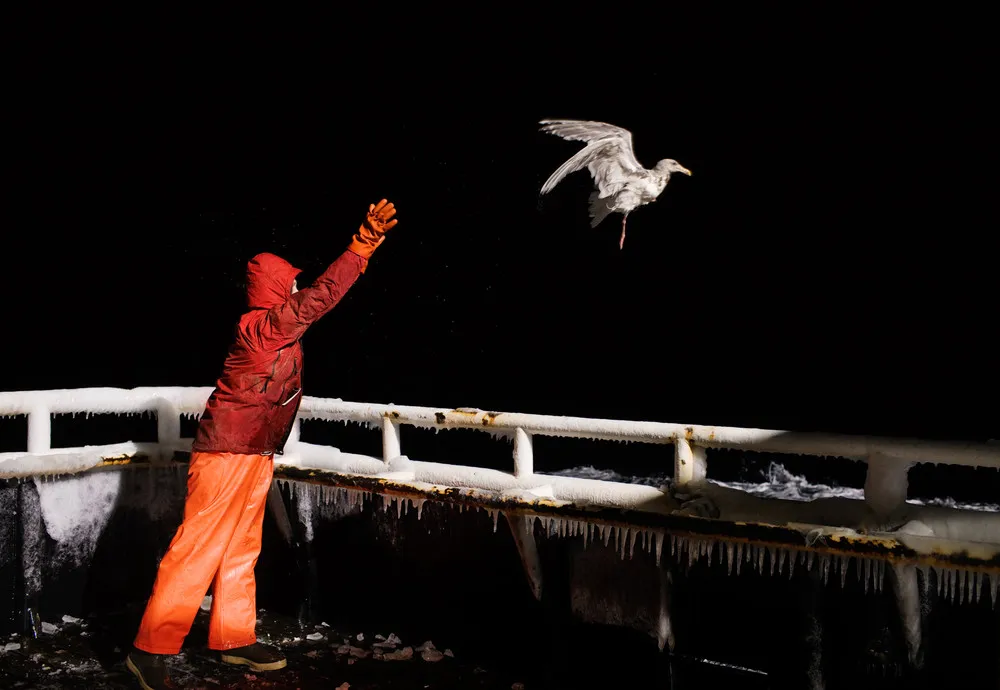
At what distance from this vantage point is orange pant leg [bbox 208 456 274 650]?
4.47m

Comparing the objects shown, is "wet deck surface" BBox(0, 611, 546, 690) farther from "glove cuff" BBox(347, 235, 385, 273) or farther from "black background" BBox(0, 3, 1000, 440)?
"black background" BBox(0, 3, 1000, 440)

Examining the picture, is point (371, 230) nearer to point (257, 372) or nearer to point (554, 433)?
point (257, 372)

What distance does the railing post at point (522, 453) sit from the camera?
439 centimetres

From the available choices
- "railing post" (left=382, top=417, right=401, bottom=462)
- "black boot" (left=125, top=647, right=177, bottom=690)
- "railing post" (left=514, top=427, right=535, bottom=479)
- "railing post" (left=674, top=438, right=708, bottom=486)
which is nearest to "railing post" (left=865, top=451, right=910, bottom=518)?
"railing post" (left=674, top=438, right=708, bottom=486)

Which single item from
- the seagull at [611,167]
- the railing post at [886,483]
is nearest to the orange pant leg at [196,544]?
the seagull at [611,167]

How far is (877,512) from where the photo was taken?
3576 mm

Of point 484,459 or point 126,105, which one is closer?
point 126,105

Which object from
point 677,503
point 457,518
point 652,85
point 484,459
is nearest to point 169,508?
point 457,518

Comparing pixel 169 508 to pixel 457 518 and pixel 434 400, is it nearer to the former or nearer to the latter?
pixel 457 518

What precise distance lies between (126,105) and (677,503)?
12.9m

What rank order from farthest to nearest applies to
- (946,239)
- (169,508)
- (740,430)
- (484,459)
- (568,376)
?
(568,376), (484,459), (946,239), (169,508), (740,430)

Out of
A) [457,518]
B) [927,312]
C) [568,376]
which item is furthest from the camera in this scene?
[568,376]

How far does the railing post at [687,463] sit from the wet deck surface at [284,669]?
1.43m

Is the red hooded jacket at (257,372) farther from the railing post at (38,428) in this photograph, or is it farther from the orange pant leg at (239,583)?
the railing post at (38,428)
